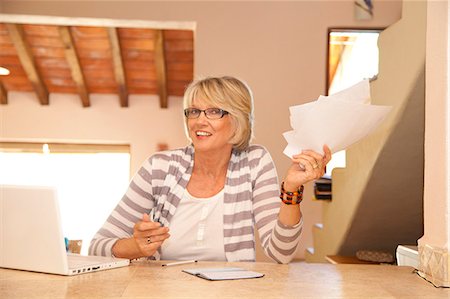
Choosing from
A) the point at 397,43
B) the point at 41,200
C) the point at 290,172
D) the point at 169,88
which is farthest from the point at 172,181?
the point at 169,88

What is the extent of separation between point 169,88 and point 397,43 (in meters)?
4.92

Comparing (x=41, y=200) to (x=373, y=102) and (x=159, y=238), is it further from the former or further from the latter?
(x=373, y=102)

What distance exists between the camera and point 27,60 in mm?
6582

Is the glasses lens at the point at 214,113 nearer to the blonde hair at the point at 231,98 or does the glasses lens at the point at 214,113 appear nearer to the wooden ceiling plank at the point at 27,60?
the blonde hair at the point at 231,98

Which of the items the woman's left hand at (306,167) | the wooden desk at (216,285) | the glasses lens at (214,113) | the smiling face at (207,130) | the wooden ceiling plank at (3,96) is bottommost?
the wooden desk at (216,285)

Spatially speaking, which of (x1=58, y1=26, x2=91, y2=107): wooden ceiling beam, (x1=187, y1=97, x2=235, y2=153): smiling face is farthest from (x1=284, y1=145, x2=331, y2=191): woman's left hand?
(x1=58, y1=26, x2=91, y2=107): wooden ceiling beam

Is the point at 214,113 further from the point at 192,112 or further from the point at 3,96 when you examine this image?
the point at 3,96

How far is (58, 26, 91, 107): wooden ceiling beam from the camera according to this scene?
604 centimetres

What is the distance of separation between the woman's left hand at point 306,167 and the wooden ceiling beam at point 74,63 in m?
4.85

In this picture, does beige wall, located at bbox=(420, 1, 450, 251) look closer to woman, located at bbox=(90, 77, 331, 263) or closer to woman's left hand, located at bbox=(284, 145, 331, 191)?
woman's left hand, located at bbox=(284, 145, 331, 191)

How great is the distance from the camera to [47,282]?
123 cm

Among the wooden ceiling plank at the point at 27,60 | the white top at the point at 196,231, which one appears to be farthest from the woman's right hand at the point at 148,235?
the wooden ceiling plank at the point at 27,60

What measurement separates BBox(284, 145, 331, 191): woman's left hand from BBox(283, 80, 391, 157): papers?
2 cm

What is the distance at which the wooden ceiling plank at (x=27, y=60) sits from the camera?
604 cm
